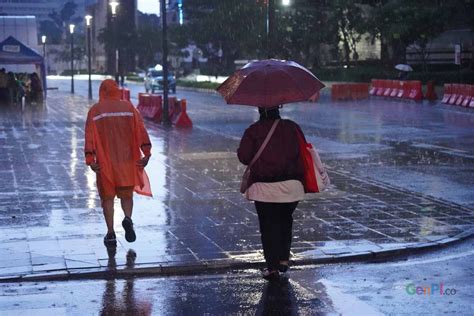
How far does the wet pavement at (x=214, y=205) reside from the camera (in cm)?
943

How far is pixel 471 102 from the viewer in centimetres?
3553

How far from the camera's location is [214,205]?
12477mm

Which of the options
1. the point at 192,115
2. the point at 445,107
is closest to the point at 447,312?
the point at 192,115

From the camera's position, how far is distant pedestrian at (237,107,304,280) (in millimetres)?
8102

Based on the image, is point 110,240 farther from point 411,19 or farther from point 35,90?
point 411,19

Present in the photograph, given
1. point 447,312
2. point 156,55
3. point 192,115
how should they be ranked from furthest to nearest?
point 156,55 < point 192,115 < point 447,312

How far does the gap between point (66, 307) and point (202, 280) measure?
4.76 feet

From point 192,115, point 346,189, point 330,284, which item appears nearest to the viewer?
point 330,284

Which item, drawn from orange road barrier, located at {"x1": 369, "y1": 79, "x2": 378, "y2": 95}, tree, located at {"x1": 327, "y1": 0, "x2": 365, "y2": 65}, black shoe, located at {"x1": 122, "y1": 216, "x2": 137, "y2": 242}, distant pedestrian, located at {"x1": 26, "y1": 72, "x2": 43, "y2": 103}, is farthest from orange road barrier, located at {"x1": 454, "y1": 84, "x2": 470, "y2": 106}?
black shoe, located at {"x1": 122, "y1": 216, "x2": 137, "y2": 242}

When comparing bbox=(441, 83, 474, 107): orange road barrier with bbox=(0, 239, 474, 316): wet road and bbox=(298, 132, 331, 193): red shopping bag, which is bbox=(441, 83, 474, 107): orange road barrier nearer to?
bbox=(0, 239, 474, 316): wet road

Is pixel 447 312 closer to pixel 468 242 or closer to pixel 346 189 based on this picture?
pixel 468 242

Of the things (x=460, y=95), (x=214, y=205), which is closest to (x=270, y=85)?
(x=214, y=205)

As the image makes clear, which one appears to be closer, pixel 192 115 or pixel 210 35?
pixel 192 115

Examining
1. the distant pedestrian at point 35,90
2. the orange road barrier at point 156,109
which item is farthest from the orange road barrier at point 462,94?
the distant pedestrian at point 35,90
